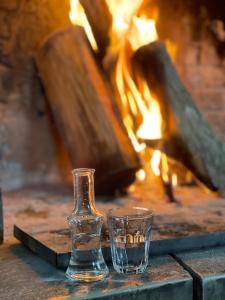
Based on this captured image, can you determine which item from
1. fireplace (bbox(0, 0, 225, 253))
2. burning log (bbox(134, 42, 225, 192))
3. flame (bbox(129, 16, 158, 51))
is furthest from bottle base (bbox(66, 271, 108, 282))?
flame (bbox(129, 16, 158, 51))

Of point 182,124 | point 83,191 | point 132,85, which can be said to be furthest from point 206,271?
point 132,85

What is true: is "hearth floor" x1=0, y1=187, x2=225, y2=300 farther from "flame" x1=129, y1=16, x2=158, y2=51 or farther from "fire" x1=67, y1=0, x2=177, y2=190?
"flame" x1=129, y1=16, x2=158, y2=51

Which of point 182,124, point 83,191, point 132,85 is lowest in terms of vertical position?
point 83,191

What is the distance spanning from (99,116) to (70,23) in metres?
0.43

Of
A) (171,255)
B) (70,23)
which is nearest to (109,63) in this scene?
(70,23)

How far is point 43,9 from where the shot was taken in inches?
74.9

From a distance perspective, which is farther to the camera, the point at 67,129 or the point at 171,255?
the point at 67,129

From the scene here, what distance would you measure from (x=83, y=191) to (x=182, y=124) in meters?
0.91

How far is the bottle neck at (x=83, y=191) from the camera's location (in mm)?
903

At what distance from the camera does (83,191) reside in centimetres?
91

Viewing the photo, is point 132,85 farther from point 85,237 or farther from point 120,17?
point 85,237

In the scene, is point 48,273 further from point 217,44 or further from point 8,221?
point 217,44

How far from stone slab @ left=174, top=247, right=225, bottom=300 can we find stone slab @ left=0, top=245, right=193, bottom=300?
0.05ft

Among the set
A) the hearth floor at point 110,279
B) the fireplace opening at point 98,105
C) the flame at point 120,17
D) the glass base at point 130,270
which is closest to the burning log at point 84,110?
the fireplace opening at point 98,105
